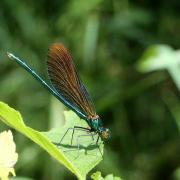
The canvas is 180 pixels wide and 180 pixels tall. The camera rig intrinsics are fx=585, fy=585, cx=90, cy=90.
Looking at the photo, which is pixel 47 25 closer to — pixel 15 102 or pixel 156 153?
pixel 15 102

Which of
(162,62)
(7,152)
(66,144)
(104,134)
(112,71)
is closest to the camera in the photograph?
(7,152)

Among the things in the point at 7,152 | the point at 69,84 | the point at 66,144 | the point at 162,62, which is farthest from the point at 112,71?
the point at 7,152

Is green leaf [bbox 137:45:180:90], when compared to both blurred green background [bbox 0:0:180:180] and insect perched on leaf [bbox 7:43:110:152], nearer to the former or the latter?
blurred green background [bbox 0:0:180:180]

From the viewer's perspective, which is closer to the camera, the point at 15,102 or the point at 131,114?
the point at 15,102

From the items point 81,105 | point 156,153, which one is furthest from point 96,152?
point 156,153

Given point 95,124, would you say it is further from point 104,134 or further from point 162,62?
point 162,62

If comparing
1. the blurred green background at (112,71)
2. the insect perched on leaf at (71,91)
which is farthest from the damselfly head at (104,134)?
the blurred green background at (112,71)

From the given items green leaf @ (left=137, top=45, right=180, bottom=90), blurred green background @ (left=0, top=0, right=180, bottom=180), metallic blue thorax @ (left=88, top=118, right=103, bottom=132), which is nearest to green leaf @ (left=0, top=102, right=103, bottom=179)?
metallic blue thorax @ (left=88, top=118, right=103, bottom=132)
